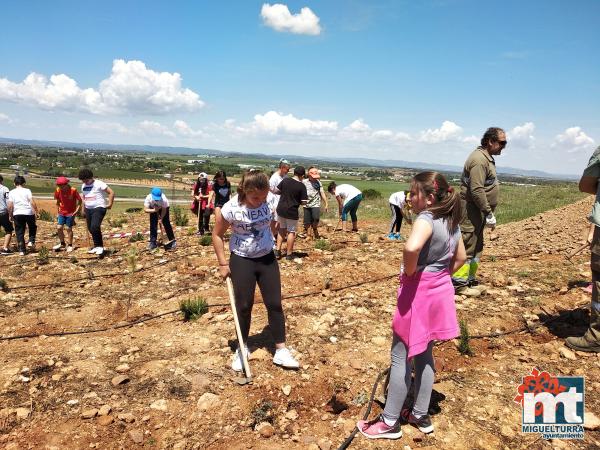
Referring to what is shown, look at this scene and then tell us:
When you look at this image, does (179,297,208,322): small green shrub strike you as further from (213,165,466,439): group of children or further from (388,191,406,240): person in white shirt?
(388,191,406,240): person in white shirt

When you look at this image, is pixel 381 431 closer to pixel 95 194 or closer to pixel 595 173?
pixel 595 173

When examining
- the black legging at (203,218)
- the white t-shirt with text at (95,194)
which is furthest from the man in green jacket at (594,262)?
the black legging at (203,218)

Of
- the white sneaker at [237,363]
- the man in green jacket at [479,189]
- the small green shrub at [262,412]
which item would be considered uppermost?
the man in green jacket at [479,189]

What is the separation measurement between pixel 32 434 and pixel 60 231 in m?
7.03

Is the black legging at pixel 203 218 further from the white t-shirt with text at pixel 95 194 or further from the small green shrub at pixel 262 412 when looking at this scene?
the small green shrub at pixel 262 412

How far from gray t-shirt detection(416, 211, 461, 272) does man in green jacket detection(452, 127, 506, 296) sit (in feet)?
7.44

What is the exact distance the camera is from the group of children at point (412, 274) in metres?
2.44

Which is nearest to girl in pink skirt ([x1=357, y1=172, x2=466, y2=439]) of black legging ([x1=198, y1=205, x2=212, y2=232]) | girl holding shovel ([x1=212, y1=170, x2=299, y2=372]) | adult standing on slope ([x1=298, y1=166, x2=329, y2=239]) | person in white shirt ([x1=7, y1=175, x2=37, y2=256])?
girl holding shovel ([x1=212, y1=170, x2=299, y2=372])

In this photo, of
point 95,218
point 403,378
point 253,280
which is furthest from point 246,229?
point 95,218

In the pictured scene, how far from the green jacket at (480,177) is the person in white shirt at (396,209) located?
4.18 m

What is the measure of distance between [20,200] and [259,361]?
7.76m

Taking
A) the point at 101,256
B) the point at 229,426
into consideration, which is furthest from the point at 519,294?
the point at 101,256

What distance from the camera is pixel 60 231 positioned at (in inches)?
352

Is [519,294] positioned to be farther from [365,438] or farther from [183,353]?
[183,353]
